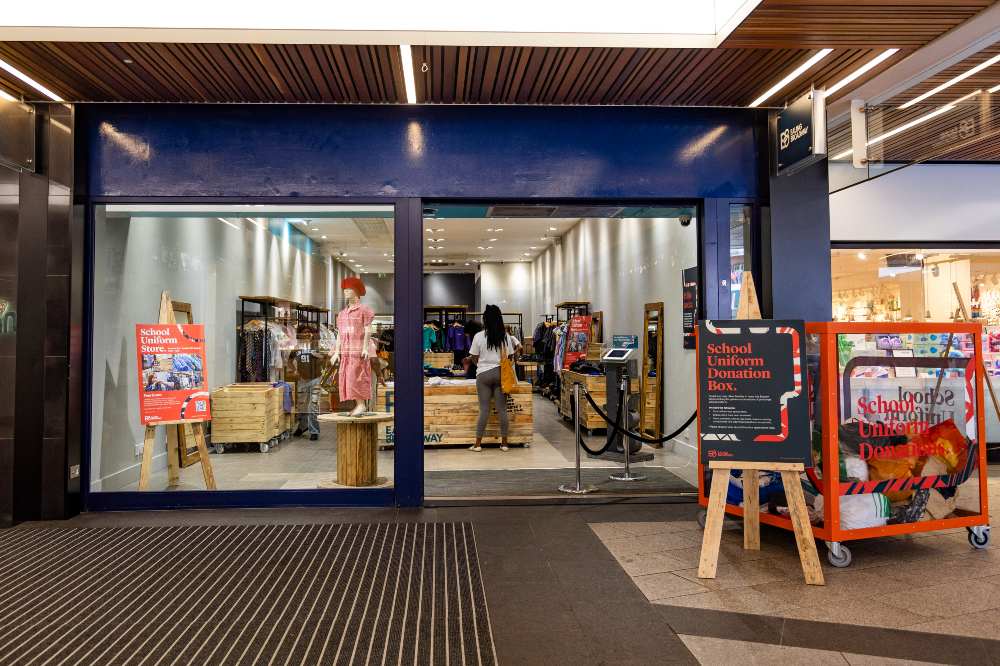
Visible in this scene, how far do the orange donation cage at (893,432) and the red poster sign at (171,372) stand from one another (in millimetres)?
4182

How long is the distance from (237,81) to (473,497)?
11.2ft

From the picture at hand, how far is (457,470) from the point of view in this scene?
6516 millimetres

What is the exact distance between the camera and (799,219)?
5.20 metres

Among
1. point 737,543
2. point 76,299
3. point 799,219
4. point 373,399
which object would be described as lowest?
point 737,543

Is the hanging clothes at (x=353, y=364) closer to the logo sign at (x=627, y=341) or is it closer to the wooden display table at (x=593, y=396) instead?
the wooden display table at (x=593, y=396)

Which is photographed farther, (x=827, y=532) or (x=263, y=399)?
(x=263, y=399)

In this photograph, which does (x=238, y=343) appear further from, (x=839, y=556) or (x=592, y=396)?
(x=592, y=396)

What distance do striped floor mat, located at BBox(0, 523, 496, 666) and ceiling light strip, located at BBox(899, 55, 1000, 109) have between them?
417cm

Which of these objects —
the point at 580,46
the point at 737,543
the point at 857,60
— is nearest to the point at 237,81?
the point at 580,46

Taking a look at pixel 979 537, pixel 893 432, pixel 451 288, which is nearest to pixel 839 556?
pixel 893 432

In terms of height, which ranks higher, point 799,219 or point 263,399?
point 799,219

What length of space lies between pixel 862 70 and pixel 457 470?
4592 millimetres

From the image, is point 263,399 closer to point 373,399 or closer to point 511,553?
point 373,399

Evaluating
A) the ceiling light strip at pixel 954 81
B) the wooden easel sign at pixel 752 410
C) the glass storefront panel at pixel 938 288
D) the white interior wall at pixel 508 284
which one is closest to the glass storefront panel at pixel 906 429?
the wooden easel sign at pixel 752 410
